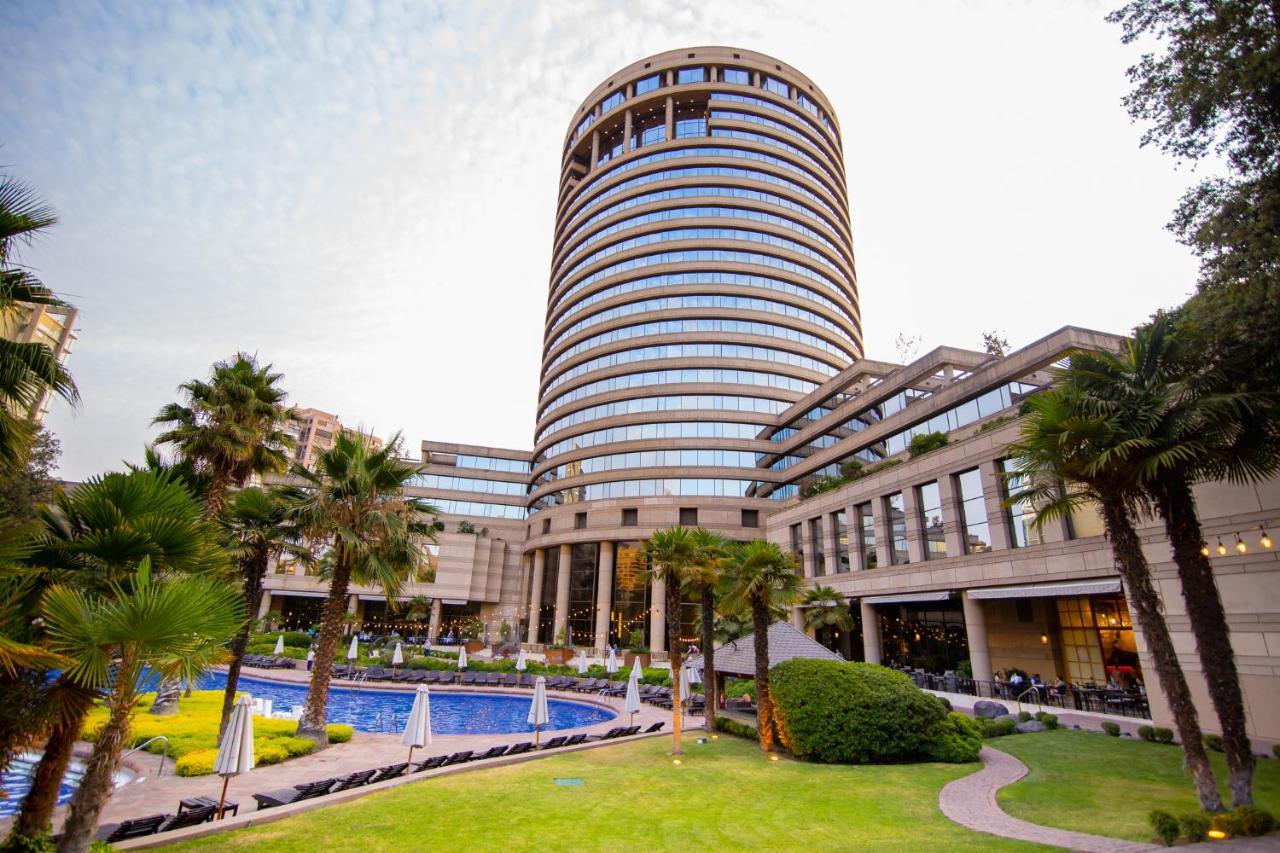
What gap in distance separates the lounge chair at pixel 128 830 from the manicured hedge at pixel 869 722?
47.4 feet

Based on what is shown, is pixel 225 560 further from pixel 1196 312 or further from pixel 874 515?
pixel 874 515

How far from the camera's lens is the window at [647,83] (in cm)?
7738

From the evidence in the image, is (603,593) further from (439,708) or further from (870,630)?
(439,708)

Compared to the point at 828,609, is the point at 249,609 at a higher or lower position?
lower

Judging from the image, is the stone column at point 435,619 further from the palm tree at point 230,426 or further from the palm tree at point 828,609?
the palm tree at point 230,426

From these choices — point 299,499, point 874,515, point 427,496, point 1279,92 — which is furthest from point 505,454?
point 1279,92

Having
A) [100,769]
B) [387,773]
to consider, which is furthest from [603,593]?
[100,769]

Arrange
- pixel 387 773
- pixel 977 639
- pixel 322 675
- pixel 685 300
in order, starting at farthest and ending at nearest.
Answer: pixel 685 300, pixel 977 639, pixel 322 675, pixel 387 773

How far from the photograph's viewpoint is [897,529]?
115ft

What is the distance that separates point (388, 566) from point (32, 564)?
1121 cm

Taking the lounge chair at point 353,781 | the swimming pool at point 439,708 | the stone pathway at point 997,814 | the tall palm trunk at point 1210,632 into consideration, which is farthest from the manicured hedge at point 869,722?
the swimming pool at point 439,708

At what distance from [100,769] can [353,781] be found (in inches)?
296

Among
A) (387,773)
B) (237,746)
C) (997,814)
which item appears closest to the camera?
(237,746)

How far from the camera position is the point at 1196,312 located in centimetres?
1252
